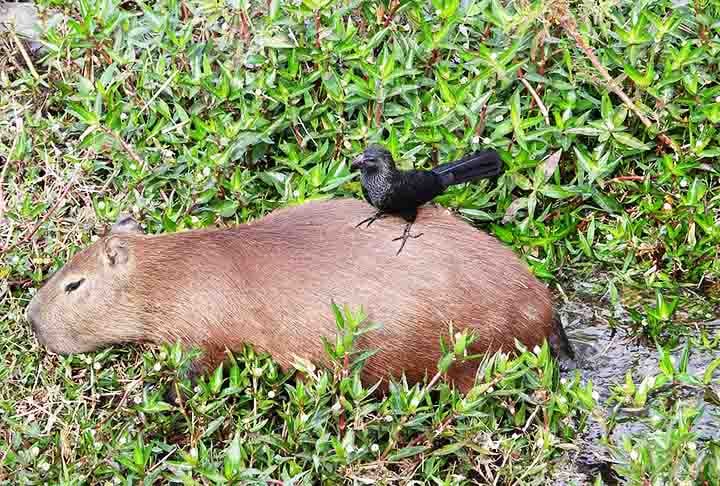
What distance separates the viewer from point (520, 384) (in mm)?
3852

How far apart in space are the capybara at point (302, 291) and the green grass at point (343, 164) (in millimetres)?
125

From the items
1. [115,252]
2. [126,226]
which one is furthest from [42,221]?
[115,252]

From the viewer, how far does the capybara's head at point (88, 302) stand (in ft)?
13.8

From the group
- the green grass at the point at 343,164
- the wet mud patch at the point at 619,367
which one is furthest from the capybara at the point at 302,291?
the wet mud patch at the point at 619,367

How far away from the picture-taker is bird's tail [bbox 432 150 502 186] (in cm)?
423

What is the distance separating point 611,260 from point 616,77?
2.89 feet

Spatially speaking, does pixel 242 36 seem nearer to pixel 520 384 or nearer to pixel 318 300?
pixel 318 300

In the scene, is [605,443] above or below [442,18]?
below

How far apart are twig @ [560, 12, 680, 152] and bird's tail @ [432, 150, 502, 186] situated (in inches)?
29.0

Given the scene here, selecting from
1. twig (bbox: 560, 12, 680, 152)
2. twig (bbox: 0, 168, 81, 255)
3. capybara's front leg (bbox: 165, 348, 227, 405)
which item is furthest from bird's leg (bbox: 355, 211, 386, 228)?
twig (bbox: 0, 168, 81, 255)

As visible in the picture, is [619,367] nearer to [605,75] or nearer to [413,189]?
[413,189]

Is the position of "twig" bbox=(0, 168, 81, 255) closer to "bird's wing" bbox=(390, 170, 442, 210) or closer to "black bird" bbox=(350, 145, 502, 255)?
"black bird" bbox=(350, 145, 502, 255)

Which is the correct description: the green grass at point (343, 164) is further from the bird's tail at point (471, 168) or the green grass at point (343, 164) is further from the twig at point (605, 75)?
the bird's tail at point (471, 168)

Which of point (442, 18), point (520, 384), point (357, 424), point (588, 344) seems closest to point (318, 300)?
point (357, 424)
